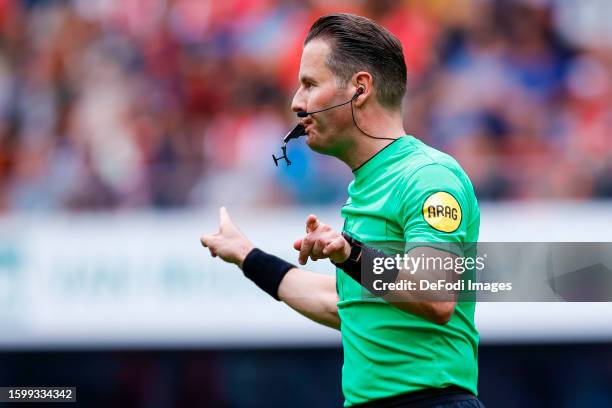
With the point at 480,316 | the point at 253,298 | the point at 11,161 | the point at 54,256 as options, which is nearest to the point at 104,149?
the point at 11,161

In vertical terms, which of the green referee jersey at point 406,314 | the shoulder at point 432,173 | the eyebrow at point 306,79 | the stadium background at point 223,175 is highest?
the stadium background at point 223,175

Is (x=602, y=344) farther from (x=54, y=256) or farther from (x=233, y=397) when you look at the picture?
(x=54, y=256)

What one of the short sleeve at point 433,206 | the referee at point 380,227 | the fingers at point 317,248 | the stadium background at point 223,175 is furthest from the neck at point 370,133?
the stadium background at point 223,175

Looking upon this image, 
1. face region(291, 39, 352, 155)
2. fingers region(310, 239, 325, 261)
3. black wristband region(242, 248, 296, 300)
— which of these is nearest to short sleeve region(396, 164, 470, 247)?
fingers region(310, 239, 325, 261)

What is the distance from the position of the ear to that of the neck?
0.04 meters

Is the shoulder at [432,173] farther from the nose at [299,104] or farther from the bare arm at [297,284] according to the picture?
the bare arm at [297,284]

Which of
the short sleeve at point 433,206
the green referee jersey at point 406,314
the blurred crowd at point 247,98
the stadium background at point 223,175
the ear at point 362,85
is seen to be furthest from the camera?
the blurred crowd at point 247,98

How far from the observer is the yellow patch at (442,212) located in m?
3.60

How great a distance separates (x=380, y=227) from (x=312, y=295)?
67 centimetres

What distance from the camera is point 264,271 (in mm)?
4508

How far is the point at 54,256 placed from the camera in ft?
28.0

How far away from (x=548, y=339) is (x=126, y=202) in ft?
11.1

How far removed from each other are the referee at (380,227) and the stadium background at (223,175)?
160 inches

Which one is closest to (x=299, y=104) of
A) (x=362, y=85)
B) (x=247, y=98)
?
(x=362, y=85)
